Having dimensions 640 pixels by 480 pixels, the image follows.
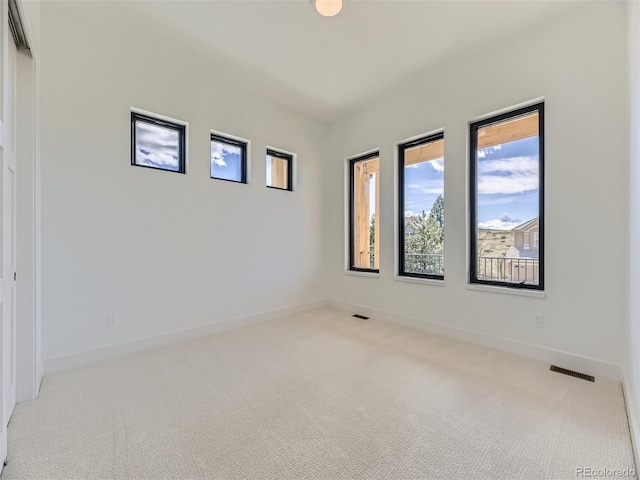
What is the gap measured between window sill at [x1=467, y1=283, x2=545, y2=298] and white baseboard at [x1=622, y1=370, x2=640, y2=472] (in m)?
0.78

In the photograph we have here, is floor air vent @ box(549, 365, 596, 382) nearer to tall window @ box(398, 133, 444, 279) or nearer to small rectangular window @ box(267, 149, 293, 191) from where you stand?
tall window @ box(398, 133, 444, 279)

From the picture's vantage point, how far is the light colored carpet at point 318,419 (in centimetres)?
146

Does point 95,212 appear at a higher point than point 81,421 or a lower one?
higher

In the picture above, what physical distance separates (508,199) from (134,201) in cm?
384

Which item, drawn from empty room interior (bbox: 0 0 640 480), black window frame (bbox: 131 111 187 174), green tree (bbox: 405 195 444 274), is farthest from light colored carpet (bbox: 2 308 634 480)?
black window frame (bbox: 131 111 187 174)

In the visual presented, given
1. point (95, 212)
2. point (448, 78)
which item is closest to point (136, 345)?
point (95, 212)

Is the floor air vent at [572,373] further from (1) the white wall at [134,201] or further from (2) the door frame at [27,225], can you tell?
(2) the door frame at [27,225]

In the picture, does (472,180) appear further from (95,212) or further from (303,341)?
(95,212)

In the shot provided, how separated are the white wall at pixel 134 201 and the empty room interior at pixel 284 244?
19 millimetres

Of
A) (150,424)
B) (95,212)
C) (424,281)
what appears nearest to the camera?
(150,424)

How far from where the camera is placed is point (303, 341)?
3.22 meters

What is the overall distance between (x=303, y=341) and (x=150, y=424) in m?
1.68

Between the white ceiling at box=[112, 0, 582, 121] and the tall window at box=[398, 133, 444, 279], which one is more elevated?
the white ceiling at box=[112, 0, 582, 121]

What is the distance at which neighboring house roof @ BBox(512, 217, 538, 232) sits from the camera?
2.83m
